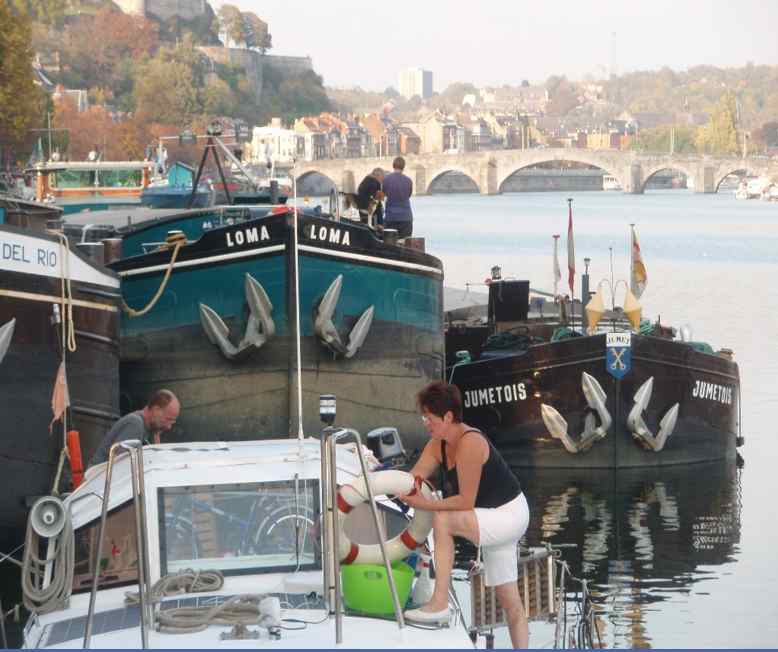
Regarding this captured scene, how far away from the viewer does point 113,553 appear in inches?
372

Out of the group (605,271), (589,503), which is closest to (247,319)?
(589,503)

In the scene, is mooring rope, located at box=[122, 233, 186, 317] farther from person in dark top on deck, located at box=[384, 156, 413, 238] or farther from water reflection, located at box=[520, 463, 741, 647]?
water reflection, located at box=[520, 463, 741, 647]

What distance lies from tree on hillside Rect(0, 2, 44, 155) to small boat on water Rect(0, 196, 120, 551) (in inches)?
1798

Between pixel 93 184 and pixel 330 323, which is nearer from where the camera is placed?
pixel 330 323

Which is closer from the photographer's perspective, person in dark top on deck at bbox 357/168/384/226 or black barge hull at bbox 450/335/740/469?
black barge hull at bbox 450/335/740/469

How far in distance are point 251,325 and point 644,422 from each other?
619cm

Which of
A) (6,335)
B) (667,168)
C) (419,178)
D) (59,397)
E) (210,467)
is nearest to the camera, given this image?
(210,467)

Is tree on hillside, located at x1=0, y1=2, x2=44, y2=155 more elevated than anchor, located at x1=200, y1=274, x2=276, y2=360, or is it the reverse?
tree on hillside, located at x1=0, y1=2, x2=44, y2=155

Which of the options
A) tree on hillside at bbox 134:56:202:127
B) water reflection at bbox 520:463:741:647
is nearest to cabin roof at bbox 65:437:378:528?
water reflection at bbox 520:463:741:647

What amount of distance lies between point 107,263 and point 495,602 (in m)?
9.76

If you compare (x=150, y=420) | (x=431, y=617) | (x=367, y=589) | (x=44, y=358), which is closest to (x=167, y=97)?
(x=44, y=358)

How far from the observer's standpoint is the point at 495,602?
1027 cm

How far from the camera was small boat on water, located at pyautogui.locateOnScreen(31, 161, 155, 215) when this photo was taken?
3675 cm

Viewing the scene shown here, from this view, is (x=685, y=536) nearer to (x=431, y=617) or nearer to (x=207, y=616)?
(x=431, y=617)
